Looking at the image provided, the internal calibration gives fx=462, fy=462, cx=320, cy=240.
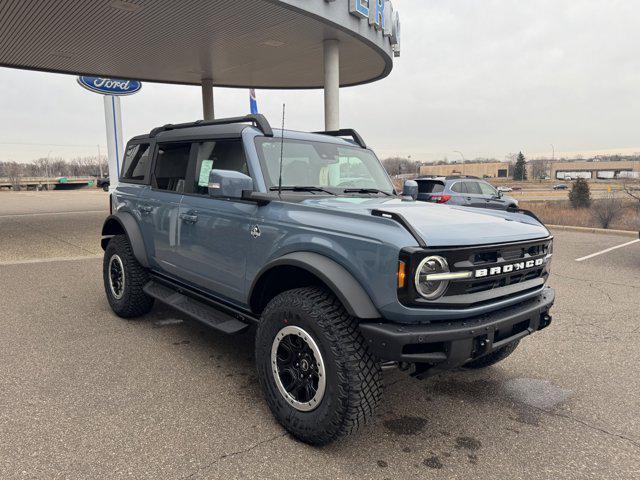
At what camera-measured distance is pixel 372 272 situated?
2535mm

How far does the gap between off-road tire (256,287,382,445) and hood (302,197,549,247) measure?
2.06 feet

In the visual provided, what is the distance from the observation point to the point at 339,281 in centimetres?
260

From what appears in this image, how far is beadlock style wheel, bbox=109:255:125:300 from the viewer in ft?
16.3

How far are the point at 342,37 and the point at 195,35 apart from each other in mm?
4012

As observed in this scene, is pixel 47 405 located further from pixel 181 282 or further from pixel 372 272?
pixel 372 272

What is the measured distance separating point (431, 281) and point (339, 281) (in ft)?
1.66

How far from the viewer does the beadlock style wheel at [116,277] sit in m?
4.98

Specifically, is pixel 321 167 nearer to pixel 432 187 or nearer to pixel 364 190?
pixel 364 190

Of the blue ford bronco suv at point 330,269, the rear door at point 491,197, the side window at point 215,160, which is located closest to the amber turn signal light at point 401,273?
the blue ford bronco suv at point 330,269

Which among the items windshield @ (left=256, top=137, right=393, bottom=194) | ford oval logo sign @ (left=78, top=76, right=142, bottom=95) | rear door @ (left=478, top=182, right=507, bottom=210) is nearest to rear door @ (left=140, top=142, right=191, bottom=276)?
windshield @ (left=256, top=137, right=393, bottom=194)

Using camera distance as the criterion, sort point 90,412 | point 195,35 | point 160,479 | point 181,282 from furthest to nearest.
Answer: point 195,35
point 181,282
point 90,412
point 160,479

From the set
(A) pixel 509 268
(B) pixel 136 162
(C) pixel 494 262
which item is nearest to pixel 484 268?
(C) pixel 494 262

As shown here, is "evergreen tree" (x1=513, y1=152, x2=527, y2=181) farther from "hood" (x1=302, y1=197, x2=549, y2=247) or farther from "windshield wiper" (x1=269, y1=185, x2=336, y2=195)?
"windshield wiper" (x1=269, y1=185, x2=336, y2=195)

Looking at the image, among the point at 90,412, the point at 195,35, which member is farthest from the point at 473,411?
the point at 195,35
